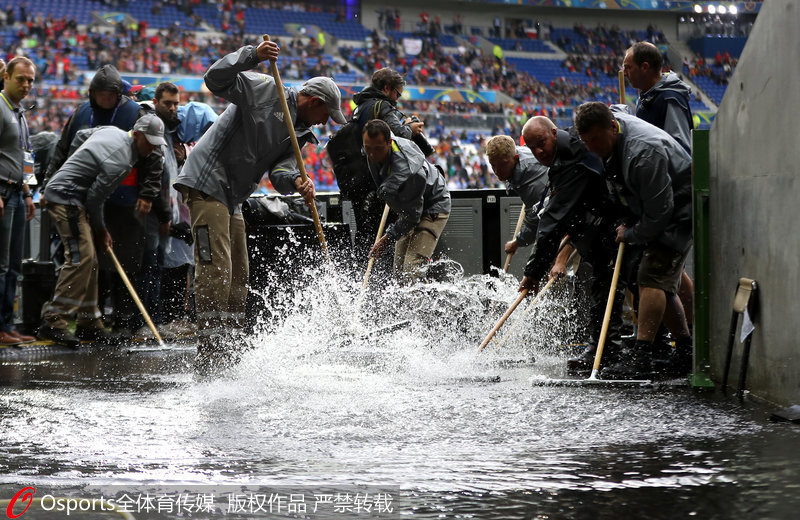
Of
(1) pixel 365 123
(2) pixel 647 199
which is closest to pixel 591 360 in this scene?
(2) pixel 647 199

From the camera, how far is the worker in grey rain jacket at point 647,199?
511cm

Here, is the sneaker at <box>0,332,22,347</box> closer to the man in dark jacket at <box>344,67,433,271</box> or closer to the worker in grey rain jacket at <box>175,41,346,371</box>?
the worker in grey rain jacket at <box>175,41,346,371</box>

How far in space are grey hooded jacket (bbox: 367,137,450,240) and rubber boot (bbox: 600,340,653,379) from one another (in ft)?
8.76

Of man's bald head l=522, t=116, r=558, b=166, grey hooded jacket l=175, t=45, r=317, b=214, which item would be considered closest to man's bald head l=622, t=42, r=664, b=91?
man's bald head l=522, t=116, r=558, b=166

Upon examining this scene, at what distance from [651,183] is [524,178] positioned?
2.30 meters

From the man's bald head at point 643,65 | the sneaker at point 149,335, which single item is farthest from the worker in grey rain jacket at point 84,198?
the man's bald head at point 643,65

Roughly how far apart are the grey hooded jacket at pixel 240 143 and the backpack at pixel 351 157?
2.08 m

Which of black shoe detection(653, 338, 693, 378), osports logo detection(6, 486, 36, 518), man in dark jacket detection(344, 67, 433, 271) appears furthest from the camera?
man in dark jacket detection(344, 67, 433, 271)

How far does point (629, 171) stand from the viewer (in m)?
5.15

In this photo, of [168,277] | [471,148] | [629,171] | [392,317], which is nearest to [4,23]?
[471,148]

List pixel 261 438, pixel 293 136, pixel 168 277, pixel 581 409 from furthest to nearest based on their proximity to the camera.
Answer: pixel 168 277 → pixel 293 136 → pixel 581 409 → pixel 261 438

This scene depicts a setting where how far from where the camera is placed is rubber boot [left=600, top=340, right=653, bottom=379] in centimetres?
525

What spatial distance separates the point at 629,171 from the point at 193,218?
2.64m

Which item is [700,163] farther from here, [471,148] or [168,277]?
[471,148]
